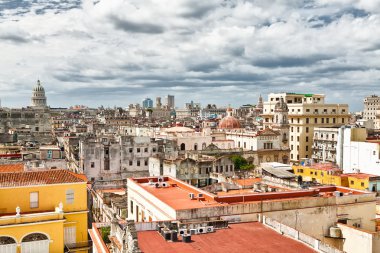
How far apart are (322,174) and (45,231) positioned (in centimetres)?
3587

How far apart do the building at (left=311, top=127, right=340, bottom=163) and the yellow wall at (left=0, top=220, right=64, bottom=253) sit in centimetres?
→ 5499

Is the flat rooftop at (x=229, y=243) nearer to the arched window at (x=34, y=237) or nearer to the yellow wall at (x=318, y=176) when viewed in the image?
the arched window at (x=34, y=237)

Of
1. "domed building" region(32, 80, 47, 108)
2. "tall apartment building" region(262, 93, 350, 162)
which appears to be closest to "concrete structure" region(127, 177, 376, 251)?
A: "tall apartment building" region(262, 93, 350, 162)

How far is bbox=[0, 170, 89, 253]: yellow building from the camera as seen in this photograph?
25.1 meters

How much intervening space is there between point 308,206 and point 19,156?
4657 cm

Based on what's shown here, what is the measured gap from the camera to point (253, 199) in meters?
26.6

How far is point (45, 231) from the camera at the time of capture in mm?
25984

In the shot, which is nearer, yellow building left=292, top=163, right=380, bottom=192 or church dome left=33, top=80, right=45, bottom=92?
yellow building left=292, top=163, right=380, bottom=192

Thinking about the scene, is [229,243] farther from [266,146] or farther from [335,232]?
[266,146]

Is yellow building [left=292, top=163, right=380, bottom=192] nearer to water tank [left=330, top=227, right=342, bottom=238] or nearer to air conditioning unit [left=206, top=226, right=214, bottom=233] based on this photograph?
water tank [left=330, top=227, right=342, bottom=238]

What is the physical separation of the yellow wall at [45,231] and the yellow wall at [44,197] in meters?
1.84

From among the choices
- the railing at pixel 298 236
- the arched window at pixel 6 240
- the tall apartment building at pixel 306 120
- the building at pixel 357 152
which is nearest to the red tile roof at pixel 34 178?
the arched window at pixel 6 240

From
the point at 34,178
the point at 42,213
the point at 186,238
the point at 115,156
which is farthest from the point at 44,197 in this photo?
the point at 115,156

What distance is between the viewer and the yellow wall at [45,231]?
82.0 ft
